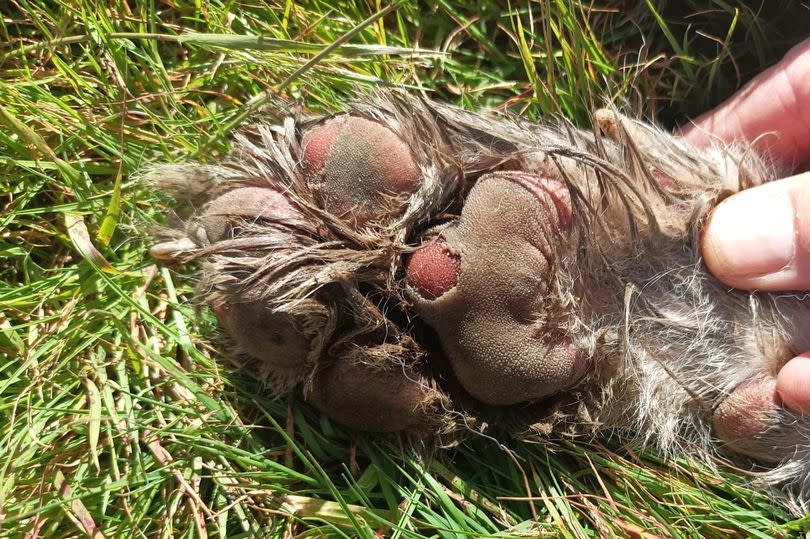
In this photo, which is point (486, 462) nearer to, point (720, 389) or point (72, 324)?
point (720, 389)

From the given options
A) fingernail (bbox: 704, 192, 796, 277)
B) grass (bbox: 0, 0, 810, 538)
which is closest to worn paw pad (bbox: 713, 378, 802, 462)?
grass (bbox: 0, 0, 810, 538)

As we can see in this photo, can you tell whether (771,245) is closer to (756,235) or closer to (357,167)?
(756,235)

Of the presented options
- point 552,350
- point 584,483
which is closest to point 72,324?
point 552,350

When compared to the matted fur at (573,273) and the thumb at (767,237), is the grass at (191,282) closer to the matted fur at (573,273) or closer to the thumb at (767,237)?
the matted fur at (573,273)

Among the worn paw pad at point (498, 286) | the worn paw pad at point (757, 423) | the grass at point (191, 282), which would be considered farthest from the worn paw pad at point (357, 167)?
the worn paw pad at point (757, 423)

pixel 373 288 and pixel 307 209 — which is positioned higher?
pixel 307 209

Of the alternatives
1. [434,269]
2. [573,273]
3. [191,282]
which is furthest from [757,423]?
[191,282]
